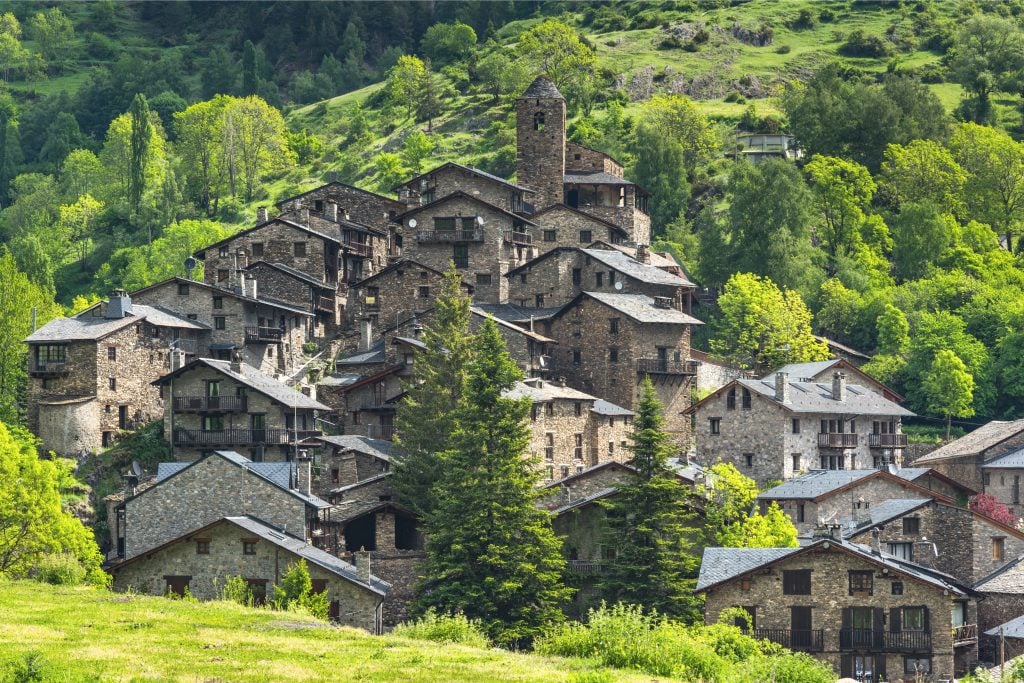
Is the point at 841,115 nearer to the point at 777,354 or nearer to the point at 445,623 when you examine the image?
the point at 777,354

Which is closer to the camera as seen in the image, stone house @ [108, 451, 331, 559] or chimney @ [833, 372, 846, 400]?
stone house @ [108, 451, 331, 559]

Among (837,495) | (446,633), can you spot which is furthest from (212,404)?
(446,633)

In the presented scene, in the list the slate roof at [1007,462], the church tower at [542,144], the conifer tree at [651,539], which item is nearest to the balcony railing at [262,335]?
the conifer tree at [651,539]

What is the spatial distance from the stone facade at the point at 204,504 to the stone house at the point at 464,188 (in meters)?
43.8

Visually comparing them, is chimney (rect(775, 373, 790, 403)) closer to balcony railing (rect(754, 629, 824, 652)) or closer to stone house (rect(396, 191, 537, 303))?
stone house (rect(396, 191, 537, 303))

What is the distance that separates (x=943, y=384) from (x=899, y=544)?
31.0 meters

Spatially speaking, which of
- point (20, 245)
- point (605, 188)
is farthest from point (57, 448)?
point (20, 245)

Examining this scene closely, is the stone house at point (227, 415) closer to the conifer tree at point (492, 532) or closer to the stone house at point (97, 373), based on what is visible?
the stone house at point (97, 373)

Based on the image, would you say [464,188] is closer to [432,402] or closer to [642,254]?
[642,254]

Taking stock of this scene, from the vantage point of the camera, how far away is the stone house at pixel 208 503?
81875 mm

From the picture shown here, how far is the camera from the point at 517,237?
118250 mm

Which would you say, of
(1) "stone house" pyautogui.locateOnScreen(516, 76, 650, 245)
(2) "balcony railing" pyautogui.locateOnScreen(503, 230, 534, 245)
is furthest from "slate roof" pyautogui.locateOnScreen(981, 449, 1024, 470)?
(2) "balcony railing" pyautogui.locateOnScreen(503, 230, 534, 245)

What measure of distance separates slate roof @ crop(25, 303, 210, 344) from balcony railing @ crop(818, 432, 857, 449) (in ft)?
113

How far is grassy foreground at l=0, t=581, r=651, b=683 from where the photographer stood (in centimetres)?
5331
